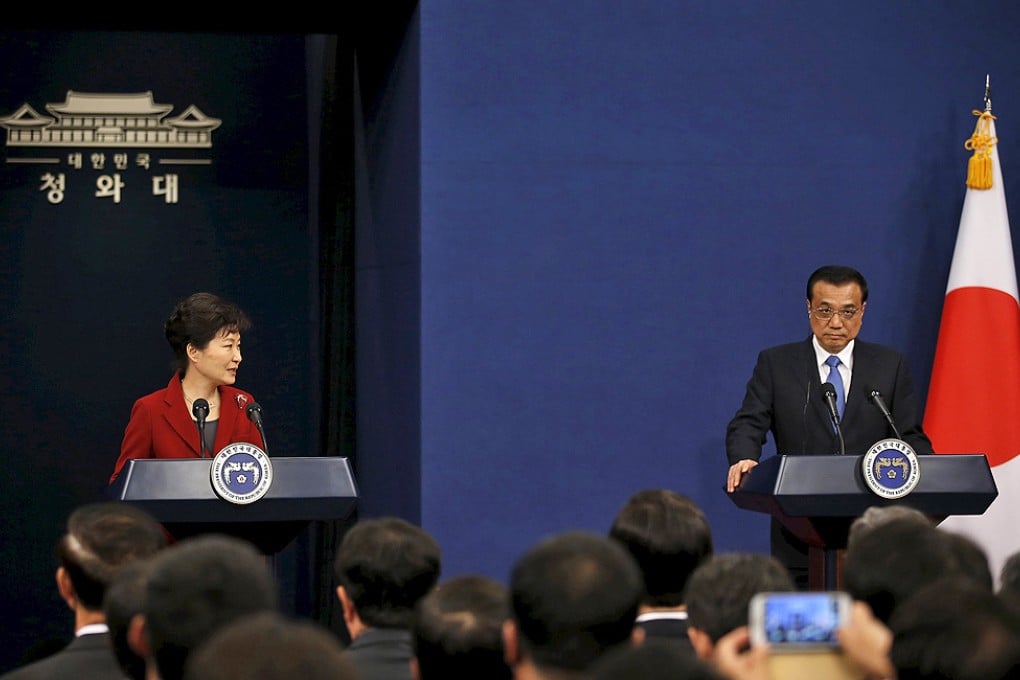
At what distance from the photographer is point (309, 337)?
720 cm

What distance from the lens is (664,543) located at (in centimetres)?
291

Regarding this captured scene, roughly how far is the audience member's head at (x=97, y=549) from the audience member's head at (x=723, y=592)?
101cm

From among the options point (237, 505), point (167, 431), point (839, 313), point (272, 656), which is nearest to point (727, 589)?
point (272, 656)

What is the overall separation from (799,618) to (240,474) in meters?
2.45

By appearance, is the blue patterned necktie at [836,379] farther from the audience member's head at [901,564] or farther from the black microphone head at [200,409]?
the audience member's head at [901,564]

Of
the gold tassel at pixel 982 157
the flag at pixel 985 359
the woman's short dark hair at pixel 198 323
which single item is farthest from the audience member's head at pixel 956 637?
the gold tassel at pixel 982 157

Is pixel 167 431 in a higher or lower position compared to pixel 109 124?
lower

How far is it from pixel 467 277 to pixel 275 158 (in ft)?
6.23

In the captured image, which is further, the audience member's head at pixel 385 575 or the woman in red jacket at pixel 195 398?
the woman in red jacket at pixel 195 398

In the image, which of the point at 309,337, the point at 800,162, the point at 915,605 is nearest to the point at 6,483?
the point at 309,337

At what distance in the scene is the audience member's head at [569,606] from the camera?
193 centimetres

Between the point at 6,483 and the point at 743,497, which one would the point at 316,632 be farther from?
the point at 6,483

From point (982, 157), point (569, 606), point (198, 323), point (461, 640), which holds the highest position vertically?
point (982, 157)

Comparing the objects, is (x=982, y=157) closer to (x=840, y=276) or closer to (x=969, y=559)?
(x=840, y=276)
